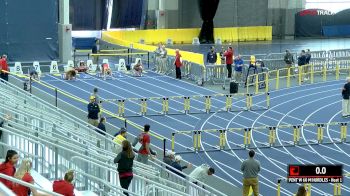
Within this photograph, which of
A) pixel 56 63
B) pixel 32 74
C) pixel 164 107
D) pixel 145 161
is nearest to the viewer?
pixel 145 161

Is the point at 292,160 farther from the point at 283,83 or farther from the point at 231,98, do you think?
the point at 283,83

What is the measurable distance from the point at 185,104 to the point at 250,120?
2590 millimetres

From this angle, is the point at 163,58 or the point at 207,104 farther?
the point at 163,58

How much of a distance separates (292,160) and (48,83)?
662 inches

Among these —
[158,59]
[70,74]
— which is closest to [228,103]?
[70,74]

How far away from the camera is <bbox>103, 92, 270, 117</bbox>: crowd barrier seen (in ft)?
109

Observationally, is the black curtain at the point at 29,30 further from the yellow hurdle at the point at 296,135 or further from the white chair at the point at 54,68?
the yellow hurdle at the point at 296,135

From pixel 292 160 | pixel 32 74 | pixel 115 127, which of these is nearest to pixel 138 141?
pixel 292 160

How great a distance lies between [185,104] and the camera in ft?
110

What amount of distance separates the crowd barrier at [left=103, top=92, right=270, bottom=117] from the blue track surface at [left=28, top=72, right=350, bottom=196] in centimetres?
12

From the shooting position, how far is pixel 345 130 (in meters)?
29.0

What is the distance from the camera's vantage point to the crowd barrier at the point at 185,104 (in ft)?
109

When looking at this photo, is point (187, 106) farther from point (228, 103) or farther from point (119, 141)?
point (119, 141)

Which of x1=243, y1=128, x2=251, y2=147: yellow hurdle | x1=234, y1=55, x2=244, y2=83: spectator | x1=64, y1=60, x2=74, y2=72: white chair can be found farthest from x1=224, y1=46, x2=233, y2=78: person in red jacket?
x1=243, y1=128, x2=251, y2=147: yellow hurdle
